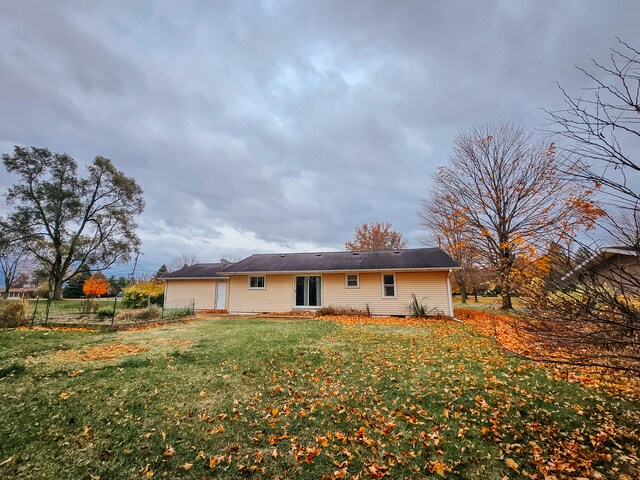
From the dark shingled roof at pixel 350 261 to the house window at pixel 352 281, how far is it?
628 mm

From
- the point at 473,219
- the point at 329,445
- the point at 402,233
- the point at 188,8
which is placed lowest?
the point at 329,445

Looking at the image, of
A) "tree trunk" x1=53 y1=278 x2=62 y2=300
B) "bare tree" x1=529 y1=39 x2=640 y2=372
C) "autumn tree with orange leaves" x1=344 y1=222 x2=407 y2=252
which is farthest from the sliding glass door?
"tree trunk" x1=53 y1=278 x2=62 y2=300

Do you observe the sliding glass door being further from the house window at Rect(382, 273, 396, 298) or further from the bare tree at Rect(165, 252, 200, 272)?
the bare tree at Rect(165, 252, 200, 272)

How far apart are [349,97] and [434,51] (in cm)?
631

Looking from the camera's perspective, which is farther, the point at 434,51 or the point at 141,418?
the point at 434,51

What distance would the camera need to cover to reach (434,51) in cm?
1050

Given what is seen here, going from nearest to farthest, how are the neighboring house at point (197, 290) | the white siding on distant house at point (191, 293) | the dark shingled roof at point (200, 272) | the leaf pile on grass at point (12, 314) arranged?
the leaf pile on grass at point (12, 314) < the neighboring house at point (197, 290) < the white siding on distant house at point (191, 293) < the dark shingled roof at point (200, 272)

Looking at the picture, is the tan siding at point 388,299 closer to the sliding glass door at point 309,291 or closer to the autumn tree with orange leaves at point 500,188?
the sliding glass door at point 309,291

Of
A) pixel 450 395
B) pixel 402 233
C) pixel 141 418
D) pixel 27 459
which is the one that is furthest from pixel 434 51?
pixel 402 233

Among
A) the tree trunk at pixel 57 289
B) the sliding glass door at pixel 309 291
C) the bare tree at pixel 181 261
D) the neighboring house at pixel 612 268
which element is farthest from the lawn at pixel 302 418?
the bare tree at pixel 181 261

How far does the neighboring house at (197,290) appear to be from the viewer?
66.0 feet

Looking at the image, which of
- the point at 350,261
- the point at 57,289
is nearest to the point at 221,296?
the point at 350,261

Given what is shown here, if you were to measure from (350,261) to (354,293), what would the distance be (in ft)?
7.84

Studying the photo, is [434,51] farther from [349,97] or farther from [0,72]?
[0,72]
